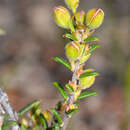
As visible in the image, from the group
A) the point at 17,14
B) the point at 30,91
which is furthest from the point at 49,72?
the point at 17,14

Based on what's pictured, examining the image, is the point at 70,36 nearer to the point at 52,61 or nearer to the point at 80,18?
the point at 80,18

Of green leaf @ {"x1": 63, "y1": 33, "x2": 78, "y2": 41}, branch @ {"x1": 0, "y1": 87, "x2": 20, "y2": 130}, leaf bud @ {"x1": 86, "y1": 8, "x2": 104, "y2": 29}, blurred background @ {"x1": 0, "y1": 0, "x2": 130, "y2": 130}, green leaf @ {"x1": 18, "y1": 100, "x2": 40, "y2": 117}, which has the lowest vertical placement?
blurred background @ {"x1": 0, "y1": 0, "x2": 130, "y2": 130}

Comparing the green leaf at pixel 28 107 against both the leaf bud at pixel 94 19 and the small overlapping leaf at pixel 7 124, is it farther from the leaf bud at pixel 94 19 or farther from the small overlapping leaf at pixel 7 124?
the leaf bud at pixel 94 19

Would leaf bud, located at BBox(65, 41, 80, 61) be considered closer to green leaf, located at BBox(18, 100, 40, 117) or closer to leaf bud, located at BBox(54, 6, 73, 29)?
leaf bud, located at BBox(54, 6, 73, 29)

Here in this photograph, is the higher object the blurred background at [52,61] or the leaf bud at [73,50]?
the leaf bud at [73,50]

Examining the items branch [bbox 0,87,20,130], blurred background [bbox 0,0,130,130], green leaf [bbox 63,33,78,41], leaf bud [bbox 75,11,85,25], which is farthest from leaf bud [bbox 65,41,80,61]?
blurred background [bbox 0,0,130,130]

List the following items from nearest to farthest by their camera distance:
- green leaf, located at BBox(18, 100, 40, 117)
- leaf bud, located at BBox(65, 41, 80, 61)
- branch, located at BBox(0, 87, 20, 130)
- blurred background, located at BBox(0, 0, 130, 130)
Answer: leaf bud, located at BBox(65, 41, 80, 61) < branch, located at BBox(0, 87, 20, 130) < green leaf, located at BBox(18, 100, 40, 117) < blurred background, located at BBox(0, 0, 130, 130)

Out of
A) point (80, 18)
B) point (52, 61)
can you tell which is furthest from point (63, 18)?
point (52, 61)

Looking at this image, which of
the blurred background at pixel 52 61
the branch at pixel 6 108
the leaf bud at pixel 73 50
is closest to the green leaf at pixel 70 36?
the leaf bud at pixel 73 50
